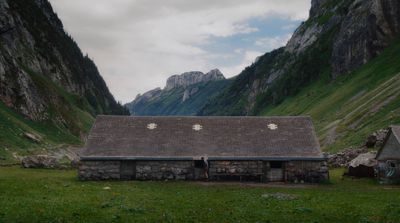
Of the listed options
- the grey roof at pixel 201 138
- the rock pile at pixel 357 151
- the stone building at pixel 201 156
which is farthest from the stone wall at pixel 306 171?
the rock pile at pixel 357 151

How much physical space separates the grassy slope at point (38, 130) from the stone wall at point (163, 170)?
18423mm

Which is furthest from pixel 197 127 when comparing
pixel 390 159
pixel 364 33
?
pixel 364 33

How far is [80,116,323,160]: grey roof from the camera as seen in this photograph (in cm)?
4550

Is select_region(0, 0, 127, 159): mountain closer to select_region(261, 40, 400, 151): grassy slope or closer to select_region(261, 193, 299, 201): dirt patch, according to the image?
select_region(261, 193, 299, 201): dirt patch

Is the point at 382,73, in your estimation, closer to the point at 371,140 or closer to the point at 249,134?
the point at 371,140

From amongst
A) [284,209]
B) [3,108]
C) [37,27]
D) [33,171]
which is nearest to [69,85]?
[37,27]

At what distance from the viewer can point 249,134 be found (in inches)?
1924

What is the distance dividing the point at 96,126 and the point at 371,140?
108 feet

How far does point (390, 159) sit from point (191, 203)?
2142 cm

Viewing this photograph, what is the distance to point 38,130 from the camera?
82.4 m

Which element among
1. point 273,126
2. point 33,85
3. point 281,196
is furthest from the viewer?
point 33,85

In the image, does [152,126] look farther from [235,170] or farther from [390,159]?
[390,159]

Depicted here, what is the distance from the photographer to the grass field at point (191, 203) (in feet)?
79.8

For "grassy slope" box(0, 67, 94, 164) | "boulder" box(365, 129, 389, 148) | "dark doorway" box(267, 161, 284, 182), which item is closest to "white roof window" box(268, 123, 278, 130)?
"dark doorway" box(267, 161, 284, 182)
